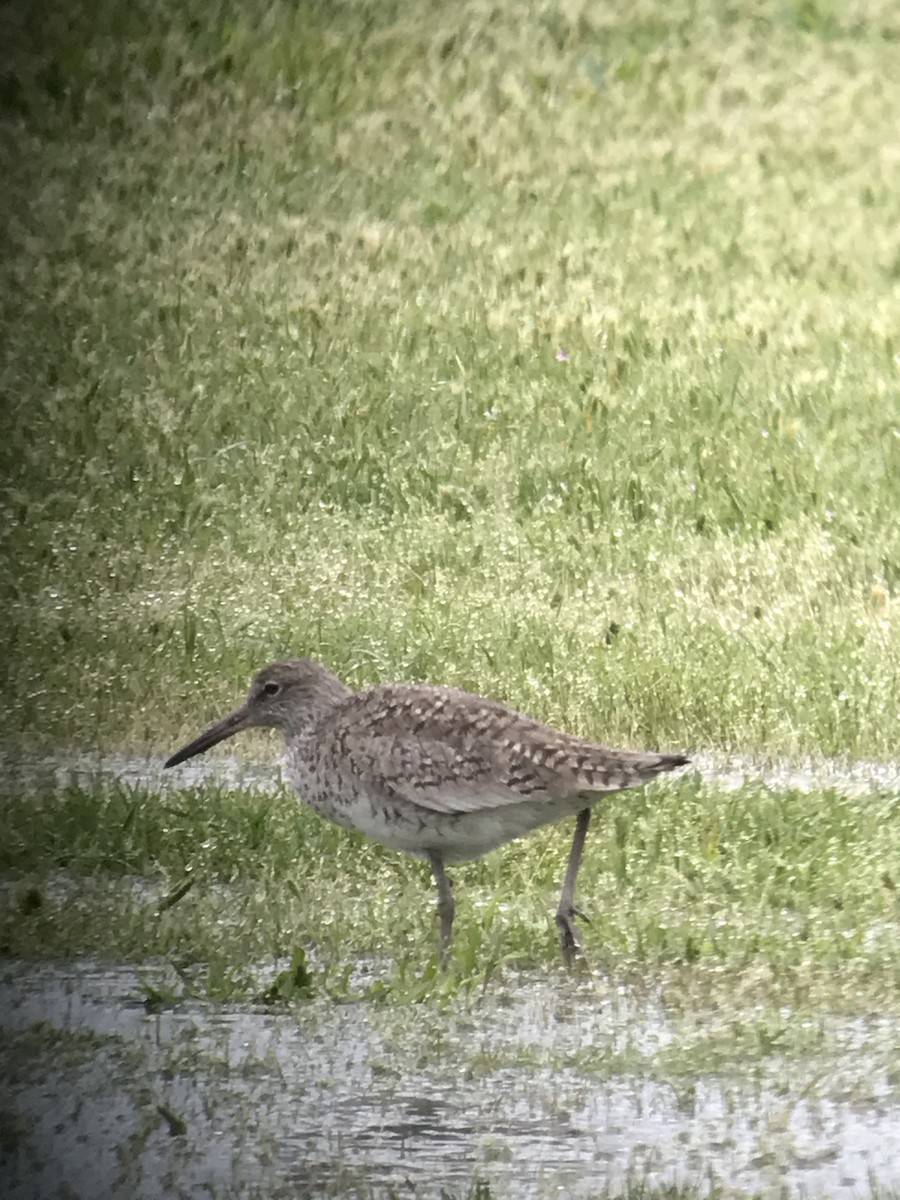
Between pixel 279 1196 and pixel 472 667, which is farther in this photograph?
pixel 472 667

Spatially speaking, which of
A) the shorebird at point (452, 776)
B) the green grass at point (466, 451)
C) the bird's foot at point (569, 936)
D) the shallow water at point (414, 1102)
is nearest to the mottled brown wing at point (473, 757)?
the shorebird at point (452, 776)

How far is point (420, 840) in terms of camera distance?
7.63m

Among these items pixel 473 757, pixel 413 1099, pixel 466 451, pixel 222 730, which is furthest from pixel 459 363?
pixel 413 1099

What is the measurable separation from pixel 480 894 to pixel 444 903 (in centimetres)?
78

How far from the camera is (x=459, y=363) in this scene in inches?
601

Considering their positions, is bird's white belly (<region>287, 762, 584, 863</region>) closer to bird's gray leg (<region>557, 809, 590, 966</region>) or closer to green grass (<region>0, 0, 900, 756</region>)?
bird's gray leg (<region>557, 809, 590, 966</region>)

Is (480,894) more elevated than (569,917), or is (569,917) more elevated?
(569,917)

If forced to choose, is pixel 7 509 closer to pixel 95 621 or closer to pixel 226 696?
pixel 95 621

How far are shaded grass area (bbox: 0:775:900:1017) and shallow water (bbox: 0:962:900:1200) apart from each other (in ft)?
0.76

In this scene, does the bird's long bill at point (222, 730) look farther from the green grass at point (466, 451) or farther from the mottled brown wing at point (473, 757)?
the mottled brown wing at point (473, 757)

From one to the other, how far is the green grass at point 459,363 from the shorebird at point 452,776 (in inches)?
91.5

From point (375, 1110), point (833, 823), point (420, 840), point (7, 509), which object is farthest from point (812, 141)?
point (375, 1110)

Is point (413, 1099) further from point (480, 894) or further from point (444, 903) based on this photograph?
point (480, 894)

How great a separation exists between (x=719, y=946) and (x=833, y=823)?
1.22m
